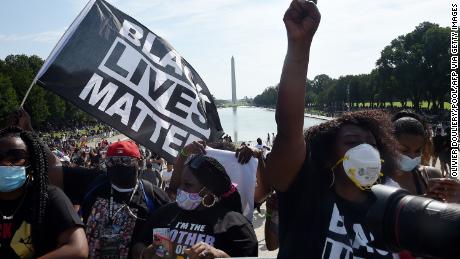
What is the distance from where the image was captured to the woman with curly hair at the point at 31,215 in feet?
8.32

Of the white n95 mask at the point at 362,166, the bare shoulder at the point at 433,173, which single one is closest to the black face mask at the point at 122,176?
the white n95 mask at the point at 362,166

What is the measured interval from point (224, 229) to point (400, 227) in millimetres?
1772

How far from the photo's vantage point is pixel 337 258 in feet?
→ 6.94

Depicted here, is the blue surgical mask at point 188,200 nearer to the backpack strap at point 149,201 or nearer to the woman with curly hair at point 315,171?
the backpack strap at point 149,201

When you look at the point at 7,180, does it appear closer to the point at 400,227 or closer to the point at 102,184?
the point at 102,184

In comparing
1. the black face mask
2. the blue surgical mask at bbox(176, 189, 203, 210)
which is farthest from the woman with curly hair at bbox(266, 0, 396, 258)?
the black face mask

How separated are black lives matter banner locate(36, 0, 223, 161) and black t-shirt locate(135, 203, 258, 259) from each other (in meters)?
1.65

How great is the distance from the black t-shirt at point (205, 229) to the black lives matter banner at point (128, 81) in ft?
5.41

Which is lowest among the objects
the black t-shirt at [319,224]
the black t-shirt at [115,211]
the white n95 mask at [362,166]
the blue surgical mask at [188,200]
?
the black t-shirt at [115,211]

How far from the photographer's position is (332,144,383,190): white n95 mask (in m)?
2.21

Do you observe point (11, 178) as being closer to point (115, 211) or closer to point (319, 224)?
point (115, 211)

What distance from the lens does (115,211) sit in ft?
11.6

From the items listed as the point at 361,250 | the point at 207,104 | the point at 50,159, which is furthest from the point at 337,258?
the point at 207,104

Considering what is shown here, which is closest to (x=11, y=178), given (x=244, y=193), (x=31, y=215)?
(x=31, y=215)
